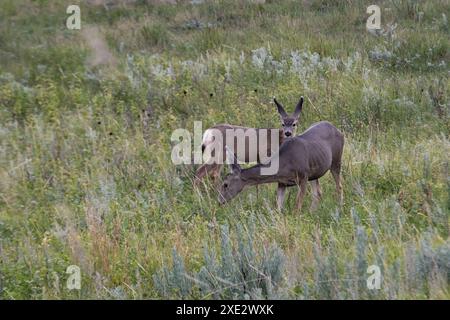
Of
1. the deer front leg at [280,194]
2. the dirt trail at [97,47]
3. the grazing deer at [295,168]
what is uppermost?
the dirt trail at [97,47]

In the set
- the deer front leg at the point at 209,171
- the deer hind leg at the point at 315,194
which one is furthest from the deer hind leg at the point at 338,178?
the deer front leg at the point at 209,171

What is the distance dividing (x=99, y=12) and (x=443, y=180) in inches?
442

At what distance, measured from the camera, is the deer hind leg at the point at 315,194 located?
313 inches

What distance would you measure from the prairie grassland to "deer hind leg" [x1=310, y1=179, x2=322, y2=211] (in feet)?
0.33

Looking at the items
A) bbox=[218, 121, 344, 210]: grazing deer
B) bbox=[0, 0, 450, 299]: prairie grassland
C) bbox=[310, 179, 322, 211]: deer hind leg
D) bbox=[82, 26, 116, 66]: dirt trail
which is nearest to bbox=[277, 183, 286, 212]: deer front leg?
bbox=[218, 121, 344, 210]: grazing deer

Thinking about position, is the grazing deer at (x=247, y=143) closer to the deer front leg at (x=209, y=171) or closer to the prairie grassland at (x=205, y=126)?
the deer front leg at (x=209, y=171)

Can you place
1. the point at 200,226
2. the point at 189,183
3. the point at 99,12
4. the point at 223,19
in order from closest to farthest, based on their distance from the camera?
the point at 200,226
the point at 189,183
the point at 223,19
the point at 99,12

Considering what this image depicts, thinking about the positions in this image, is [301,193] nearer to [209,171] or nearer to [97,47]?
[209,171]

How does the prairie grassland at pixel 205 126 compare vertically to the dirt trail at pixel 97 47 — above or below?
below

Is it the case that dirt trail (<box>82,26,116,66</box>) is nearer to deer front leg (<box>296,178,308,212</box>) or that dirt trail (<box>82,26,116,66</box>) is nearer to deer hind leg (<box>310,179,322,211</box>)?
deer hind leg (<box>310,179,322,211</box>)

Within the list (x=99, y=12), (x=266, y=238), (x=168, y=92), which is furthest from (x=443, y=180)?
(x=99, y=12)

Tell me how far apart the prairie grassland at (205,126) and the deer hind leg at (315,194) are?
100 mm

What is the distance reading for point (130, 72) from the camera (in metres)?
13.4
